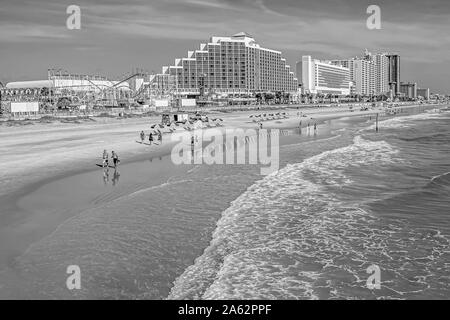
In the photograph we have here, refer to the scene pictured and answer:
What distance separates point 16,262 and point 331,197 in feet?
32.4

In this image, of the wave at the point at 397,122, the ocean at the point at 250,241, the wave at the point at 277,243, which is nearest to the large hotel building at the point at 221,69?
the wave at the point at 397,122

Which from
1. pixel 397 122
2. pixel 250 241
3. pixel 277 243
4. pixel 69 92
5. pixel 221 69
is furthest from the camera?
pixel 221 69

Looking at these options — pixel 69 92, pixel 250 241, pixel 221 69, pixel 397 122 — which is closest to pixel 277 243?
pixel 250 241

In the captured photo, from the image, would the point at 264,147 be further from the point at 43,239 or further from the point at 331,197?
the point at 43,239

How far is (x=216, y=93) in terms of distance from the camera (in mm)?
132375

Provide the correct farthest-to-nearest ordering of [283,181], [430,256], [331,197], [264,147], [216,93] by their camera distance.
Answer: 1. [216,93]
2. [264,147]
3. [283,181]
4. [331,197]
5. [430,256]

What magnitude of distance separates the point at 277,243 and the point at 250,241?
63 cm

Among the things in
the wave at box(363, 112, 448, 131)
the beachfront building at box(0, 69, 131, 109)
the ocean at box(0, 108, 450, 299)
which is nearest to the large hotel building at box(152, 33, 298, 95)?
the beachfront building at box(0, 69, 131, 109)

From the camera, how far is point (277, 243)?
10812 millimetres

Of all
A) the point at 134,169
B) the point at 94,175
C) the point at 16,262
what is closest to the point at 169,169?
the point at 134,169

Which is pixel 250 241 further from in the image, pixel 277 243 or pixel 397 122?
pixel 397 122

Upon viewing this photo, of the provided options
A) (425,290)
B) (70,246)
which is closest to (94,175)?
(70,246)
